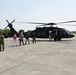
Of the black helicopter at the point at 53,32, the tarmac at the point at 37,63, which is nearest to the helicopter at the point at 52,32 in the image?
the black helicopter at the point at 53,32

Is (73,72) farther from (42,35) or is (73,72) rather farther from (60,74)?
(42,35)

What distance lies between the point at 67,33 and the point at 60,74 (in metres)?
28.9

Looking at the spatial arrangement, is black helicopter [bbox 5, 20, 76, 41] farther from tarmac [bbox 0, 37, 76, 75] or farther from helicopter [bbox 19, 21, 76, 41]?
tarmac [bbox 0, 37, 76, 75]

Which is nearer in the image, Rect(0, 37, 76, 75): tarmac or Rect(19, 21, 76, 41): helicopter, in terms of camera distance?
Rect(0, 37, 76, 75): tarmac

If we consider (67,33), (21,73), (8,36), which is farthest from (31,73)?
(8,36)

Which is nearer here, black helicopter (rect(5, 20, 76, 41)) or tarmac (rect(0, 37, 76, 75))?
tarmac (rect(0, 37, 76, 75))

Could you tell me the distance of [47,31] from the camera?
1529 inches

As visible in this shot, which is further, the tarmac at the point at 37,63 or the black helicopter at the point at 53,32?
the black helicopter at the point at 53,32

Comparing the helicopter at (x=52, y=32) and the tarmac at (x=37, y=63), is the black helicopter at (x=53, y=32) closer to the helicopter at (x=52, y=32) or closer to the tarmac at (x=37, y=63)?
the helicopter at (x=52, y=32)

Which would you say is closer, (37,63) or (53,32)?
(37,63)

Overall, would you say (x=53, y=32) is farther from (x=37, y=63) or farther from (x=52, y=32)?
(x=37, y=63)

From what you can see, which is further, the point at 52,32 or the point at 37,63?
the point at 52,32

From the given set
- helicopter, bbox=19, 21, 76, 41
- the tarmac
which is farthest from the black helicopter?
the tarmac

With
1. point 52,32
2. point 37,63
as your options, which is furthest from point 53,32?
point 37,63
